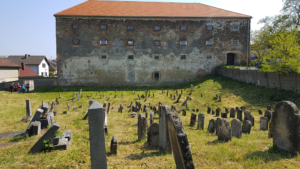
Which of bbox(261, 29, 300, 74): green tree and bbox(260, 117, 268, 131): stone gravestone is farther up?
bbox(261, 29, 300, 74): green tree

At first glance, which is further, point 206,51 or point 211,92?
point 206,51

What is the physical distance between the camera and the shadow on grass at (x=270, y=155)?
4.67 meters

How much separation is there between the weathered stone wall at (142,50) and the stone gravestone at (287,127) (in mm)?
21392

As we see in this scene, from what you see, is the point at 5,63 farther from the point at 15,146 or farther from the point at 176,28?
the point at 15,146

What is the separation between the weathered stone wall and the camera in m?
25.0

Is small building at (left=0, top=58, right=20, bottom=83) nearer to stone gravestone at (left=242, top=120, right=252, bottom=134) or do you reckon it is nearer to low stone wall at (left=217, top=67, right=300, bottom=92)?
low stone wall at (left=217, top=67, right=300, bottom=92)

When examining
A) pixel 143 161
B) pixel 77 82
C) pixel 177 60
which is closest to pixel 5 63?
pixel 77 82

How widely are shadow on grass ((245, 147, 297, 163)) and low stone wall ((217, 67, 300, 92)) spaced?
12.0 m

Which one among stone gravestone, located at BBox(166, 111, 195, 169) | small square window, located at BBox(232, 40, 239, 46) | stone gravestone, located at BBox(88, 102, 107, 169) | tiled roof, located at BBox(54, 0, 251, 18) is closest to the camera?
stone gravestone, located at BBox(166, 111, 195, 169)

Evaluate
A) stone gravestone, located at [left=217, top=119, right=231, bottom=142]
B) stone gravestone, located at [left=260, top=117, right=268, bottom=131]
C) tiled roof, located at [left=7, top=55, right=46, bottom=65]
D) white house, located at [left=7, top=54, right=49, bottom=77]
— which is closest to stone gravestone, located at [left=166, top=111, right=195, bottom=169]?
stone gravestone, located at [left=217, top=119, right=231, bottom=142]

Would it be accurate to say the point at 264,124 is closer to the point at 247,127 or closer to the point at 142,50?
the point at 247,127

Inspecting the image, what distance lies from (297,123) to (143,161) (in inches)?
159

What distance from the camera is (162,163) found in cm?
479

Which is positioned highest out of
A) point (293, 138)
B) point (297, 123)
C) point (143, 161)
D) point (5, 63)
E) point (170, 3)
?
point (170, 3)
